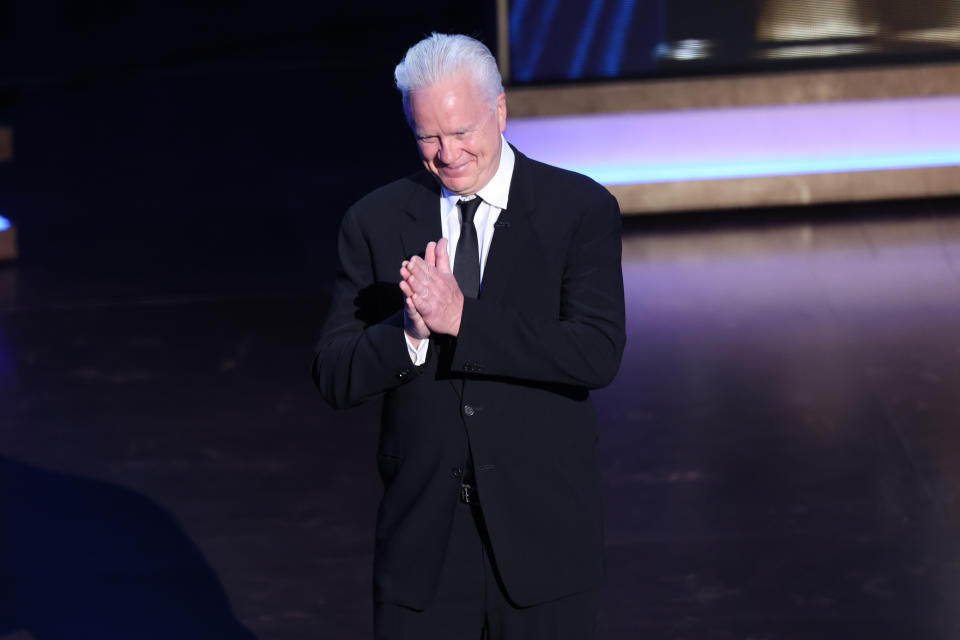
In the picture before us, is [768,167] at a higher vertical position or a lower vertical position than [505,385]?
lower

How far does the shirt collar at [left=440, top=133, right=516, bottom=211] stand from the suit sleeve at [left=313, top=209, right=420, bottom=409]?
15cm

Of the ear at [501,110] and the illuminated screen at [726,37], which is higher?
the ear at [501,110]

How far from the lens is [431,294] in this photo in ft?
6.82

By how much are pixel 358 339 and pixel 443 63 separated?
0.46 metres

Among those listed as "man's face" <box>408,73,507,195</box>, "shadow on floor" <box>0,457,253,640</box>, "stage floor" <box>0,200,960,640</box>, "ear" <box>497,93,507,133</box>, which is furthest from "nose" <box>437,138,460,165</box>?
"shadow on floor" <box>0,457,253,640</box>

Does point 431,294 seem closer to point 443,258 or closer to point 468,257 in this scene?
point 443,258

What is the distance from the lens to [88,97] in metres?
12.7

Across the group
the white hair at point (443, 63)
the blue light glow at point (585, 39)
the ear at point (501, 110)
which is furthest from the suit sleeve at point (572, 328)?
the blue light glow at point (585, 39)

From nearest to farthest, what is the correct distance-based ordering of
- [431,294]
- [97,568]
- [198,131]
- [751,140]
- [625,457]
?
1. [431,294]
2. [97,568]
3. [625,457]
4. [751,140]
5. [198,131]

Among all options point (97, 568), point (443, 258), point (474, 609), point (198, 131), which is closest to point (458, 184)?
point (443, 258)

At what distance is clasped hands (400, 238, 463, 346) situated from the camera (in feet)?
6.77

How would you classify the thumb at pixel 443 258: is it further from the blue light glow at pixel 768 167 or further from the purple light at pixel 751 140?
the blue light glow at pixel 768 167

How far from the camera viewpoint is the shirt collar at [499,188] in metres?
2.32

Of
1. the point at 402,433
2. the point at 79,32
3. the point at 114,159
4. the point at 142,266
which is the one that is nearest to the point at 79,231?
the point at 142,266
